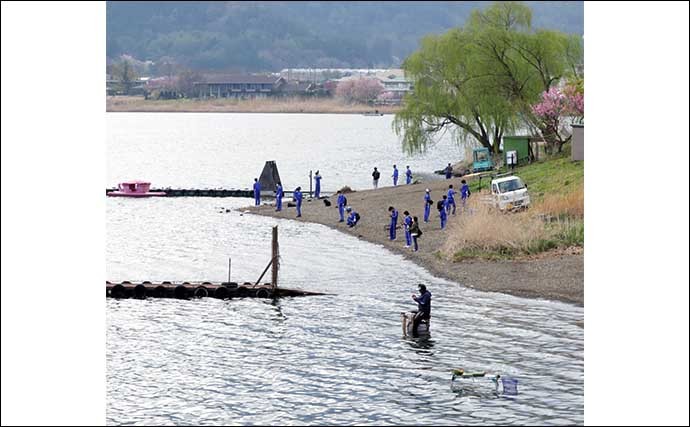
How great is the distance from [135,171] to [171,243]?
67.0 m

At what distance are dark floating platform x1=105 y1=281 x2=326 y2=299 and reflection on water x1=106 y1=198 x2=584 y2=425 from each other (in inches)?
21.2

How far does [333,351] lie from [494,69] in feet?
142

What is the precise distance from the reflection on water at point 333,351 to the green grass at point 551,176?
34.0 ft

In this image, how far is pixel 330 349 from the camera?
30984mm

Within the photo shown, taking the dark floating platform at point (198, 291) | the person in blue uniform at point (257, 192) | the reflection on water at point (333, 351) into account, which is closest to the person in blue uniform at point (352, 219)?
the reflection on water at point (333, 351)

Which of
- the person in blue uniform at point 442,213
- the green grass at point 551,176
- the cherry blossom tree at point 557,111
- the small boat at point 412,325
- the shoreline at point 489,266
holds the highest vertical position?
the cherry blossom tree at point 557,111

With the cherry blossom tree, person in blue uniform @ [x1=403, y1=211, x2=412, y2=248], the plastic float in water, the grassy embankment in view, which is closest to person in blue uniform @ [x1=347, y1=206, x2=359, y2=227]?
the grassy embankment

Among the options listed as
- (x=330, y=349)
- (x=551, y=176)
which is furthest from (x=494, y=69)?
(x=330, y=349)

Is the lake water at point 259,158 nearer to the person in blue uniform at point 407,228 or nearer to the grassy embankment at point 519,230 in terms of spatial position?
the person in blue uniform at point 407,228

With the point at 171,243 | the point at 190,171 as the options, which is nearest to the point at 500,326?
the point at 171,243

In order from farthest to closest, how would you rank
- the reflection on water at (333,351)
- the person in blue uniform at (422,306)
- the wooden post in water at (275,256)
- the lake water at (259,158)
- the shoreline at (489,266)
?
the lake water at (259,158), the wooden post in water at (275,256), the shoreline at (489,266), the person in blue uniform at (422,306), the reflection on water at (333,351)

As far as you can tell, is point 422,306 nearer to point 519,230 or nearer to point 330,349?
point 330,349

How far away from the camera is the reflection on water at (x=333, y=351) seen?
25547mm
